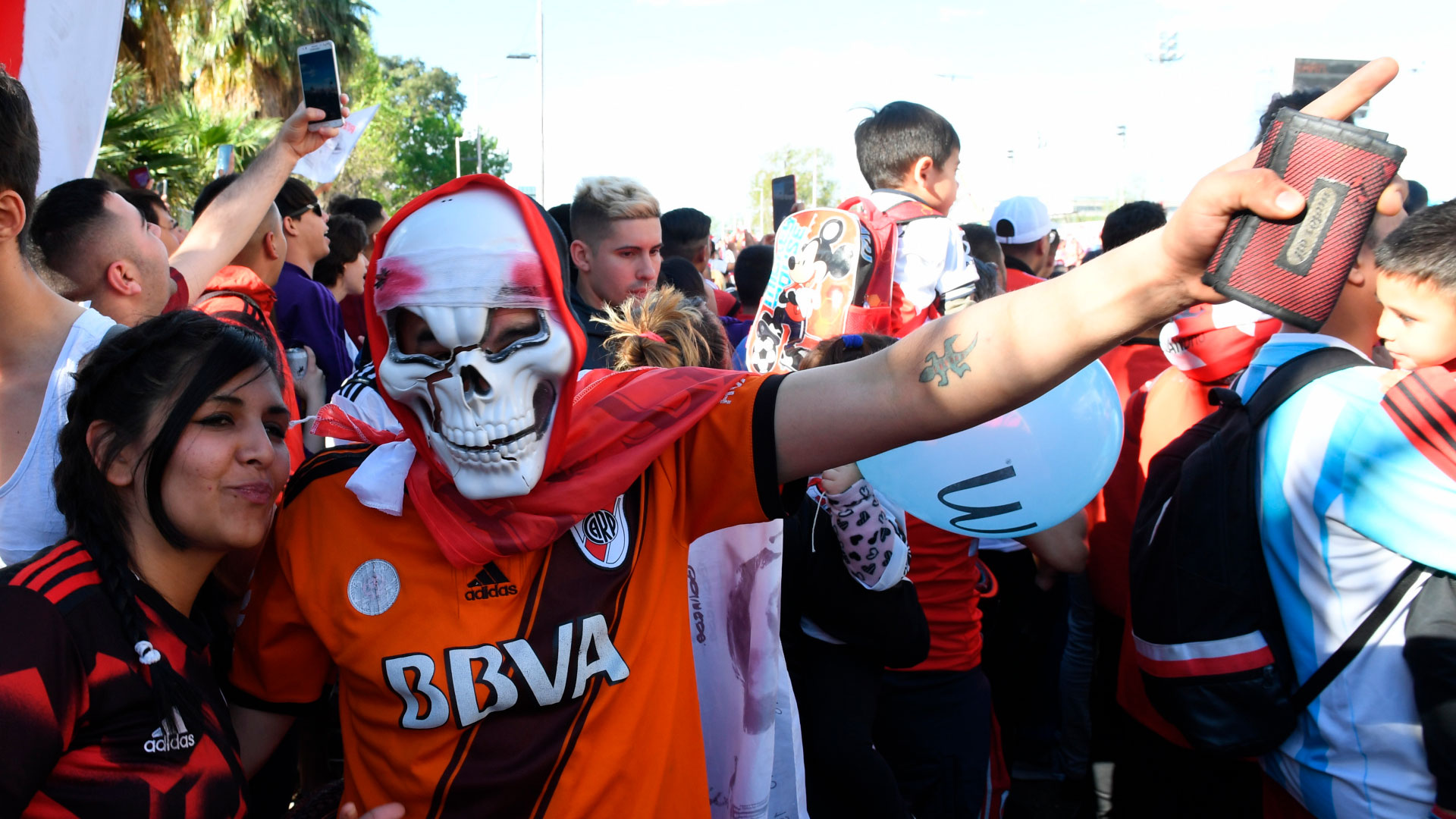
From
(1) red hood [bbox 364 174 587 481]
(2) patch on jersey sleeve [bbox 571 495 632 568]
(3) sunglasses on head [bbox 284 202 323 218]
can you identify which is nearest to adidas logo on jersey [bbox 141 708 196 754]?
(1) red hood [bbox 364 174 587 481]

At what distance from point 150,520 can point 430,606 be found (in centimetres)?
54

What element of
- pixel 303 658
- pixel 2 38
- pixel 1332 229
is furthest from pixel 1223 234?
pixel 2 38

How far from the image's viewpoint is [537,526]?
63.0 inches

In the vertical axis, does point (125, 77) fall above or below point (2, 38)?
below

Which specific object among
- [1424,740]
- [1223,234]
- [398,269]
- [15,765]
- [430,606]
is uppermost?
[1223,234]

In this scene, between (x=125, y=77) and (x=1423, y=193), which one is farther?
(x=125, y=77)

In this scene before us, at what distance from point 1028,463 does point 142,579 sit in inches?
70.0

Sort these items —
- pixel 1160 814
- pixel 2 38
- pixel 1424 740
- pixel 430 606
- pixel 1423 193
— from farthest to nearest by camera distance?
1. pixel 1423 193
2. pixel 1160 814
3. pixel 2 38
4. pixel 1424 740
5. pixel 430 606

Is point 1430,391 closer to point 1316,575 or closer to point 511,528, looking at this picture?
point 1316,575

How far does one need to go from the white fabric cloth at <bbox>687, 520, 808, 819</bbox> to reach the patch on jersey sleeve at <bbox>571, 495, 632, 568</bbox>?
60cm

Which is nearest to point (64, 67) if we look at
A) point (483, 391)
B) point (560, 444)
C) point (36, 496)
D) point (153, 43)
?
point (36, 496)

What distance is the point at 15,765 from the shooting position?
4.50ft

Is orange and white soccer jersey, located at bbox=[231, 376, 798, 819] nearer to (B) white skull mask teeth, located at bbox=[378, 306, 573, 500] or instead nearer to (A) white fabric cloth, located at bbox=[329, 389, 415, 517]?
(A) white fabric cloth, located at bbox=[329, 389, 415, 517]

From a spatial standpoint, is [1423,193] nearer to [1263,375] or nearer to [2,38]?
[1263,375]
